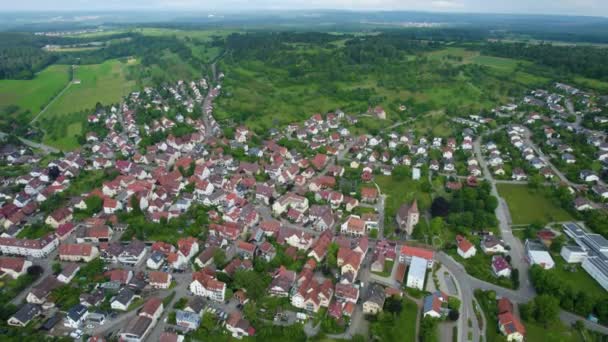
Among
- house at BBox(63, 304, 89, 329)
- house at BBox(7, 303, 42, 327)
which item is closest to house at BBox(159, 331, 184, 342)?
house at BBox(63, 304, 89, 329)

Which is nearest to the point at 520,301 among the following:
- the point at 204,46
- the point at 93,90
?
the point at 93,90

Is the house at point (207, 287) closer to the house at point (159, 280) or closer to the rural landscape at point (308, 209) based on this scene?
the rural landscape at point (308, 209)

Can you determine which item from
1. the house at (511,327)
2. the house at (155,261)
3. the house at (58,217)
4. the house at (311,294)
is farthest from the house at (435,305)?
the house at (58,217)

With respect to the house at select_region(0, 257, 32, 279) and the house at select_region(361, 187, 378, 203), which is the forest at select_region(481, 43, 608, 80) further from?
the house at select_region(0, 257, 32, 279)

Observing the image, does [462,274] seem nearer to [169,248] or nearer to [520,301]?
[520,301]

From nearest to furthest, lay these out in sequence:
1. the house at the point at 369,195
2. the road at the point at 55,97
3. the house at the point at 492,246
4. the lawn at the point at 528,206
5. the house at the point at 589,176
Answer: the house at the point at 492,246 → the lawn at the point at 528,206 → the house at the point at 369,195 → the house at the point at 589,176 → the road at the point at 55,97
